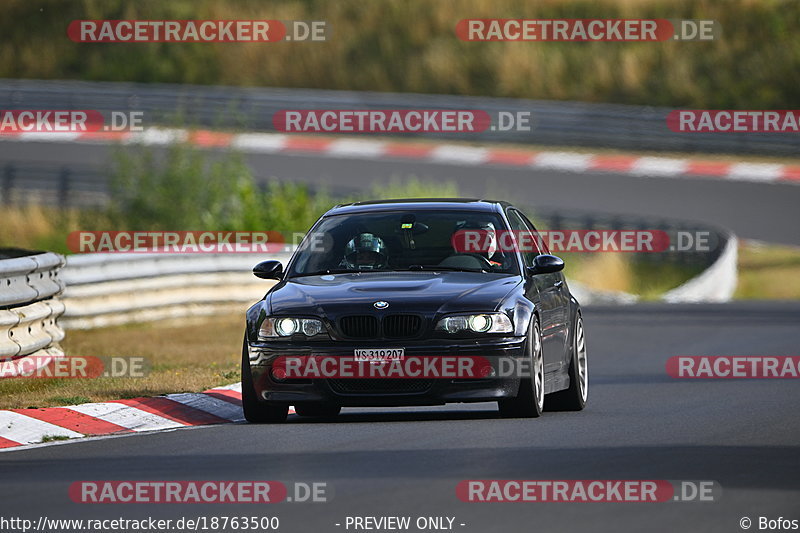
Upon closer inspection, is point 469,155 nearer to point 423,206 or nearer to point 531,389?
point 423,206

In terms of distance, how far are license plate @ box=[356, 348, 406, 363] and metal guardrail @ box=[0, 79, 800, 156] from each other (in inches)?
1026

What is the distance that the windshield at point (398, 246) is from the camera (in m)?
12.1

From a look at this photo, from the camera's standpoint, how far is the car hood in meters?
11.2

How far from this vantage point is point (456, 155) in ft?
125

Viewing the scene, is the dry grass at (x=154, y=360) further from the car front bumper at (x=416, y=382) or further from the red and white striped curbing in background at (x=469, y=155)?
the red and white striped curbing in background at (x=469, y=155)

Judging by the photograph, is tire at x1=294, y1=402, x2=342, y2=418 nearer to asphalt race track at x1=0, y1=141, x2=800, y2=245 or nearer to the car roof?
the car roof

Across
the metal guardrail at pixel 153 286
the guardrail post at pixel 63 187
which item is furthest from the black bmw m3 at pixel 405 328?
the guardrail post at pixel 63 187

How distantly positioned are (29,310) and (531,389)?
169 inches

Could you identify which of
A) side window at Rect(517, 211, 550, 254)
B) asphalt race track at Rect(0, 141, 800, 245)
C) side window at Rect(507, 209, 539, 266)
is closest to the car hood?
side window at Rect(507, 209, 539, 266)

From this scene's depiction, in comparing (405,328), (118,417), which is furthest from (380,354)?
(118,417)

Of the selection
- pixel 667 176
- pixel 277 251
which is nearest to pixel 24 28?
pixel 667 176

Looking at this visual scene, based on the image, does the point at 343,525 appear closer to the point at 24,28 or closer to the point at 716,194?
the point at 716,194

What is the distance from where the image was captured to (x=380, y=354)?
1110 cm

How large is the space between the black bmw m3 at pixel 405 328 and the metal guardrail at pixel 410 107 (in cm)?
2491
